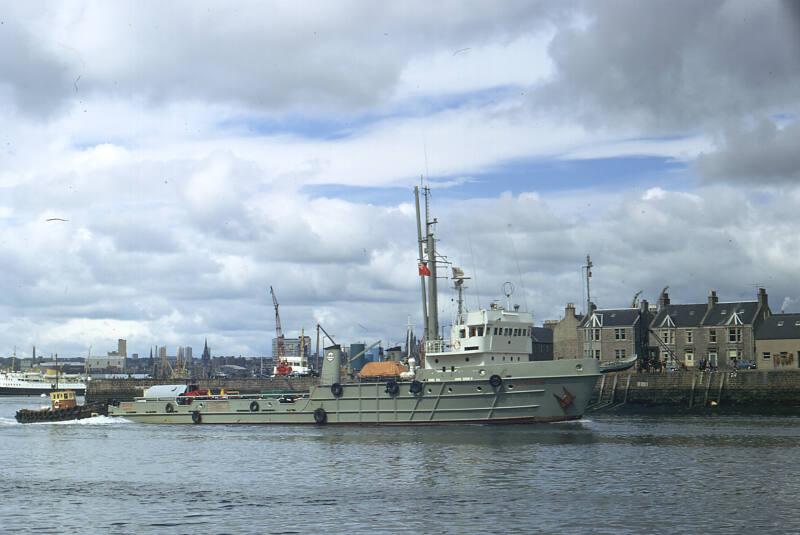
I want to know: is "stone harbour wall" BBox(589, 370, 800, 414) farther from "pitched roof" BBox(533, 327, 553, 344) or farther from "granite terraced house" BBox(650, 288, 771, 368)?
"pitched roof" BBox(533, 327, 553, 344)

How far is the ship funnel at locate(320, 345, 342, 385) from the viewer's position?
64.7m

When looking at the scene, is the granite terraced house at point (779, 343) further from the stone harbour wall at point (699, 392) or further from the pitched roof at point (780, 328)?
the stone harbour wall at point (699, 392)

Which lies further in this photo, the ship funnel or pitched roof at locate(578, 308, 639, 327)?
pitched roof at locate(578, 308, 639, 327)

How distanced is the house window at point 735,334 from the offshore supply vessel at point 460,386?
41080mm

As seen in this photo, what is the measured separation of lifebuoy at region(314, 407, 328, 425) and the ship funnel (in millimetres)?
1908

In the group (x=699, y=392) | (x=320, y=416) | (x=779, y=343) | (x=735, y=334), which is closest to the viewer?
(x=320, y=416)

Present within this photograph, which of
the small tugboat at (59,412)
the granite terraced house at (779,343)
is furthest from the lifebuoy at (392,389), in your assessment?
the granite terraced house at (779,343)

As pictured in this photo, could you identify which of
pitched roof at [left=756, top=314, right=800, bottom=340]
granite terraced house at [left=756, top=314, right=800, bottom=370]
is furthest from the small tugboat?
pitched roof at [left=756, top=314, right=800, bottom=340]

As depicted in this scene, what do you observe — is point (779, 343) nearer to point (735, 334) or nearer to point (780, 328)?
point (780, 328)

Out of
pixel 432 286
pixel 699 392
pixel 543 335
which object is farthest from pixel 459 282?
pixel 543 335

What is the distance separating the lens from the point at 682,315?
99.9 m

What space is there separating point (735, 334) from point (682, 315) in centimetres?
640

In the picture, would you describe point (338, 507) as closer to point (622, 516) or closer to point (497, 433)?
point (622, 516)

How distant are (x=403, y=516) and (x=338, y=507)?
2753 millimetres
